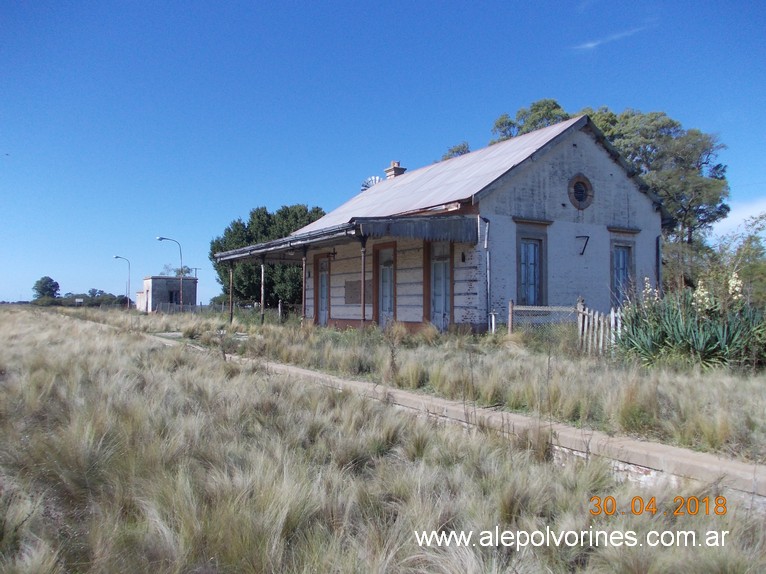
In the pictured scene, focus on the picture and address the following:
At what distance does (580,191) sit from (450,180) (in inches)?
151

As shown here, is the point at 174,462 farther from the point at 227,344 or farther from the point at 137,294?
the point at 137,294

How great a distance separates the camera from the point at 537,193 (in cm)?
1594

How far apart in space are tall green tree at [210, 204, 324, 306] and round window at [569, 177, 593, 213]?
1830 cm

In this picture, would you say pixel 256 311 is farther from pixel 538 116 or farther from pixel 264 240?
pixel 538 116

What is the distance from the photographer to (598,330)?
409 inches

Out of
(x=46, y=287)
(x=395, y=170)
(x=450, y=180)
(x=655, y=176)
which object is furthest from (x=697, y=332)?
(x=46, y=287)

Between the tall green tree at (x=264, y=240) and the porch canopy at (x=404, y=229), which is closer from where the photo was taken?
the porch canopy at (x=404, y=229)

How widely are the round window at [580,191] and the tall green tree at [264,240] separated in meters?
18.3

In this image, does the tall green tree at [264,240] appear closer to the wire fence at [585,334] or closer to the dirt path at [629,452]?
the wire fence at [585,334]

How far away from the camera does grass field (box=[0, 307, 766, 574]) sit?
2836 millimetres

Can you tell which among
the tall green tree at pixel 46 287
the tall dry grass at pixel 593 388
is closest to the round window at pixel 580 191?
the tall dry grass at pixel 593 388

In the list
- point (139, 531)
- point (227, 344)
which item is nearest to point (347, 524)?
point (139, 531)

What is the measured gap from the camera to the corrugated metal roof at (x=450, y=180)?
1556 cm

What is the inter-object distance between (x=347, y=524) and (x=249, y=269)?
3313 centimetres
